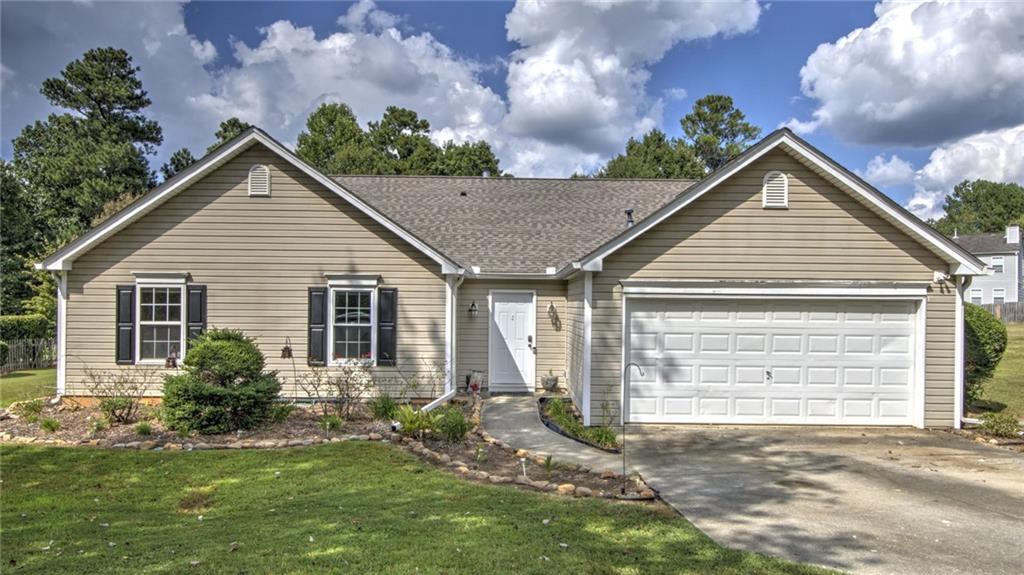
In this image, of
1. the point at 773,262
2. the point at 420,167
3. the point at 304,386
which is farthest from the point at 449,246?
the point at 420,167

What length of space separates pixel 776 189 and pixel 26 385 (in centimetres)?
1773

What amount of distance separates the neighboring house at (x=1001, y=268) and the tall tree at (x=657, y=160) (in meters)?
25.0

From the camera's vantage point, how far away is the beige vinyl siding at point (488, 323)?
1212cm

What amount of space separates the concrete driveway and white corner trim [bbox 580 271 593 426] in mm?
839

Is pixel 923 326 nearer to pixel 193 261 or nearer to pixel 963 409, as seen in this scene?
pixel 963 409

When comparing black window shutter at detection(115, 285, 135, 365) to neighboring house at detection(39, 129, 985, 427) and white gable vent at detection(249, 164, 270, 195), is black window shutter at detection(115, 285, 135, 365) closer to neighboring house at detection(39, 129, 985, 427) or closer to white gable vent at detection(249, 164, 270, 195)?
neighboring house at detection(39, 129, 985, 427)

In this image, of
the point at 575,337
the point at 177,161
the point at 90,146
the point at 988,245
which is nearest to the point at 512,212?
the point at 575,337

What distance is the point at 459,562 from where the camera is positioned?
4082 mm

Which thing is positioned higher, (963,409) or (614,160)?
(614,160)

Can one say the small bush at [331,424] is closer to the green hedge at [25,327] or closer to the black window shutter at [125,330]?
the black window shutter at [125,330]

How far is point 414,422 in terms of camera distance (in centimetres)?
810

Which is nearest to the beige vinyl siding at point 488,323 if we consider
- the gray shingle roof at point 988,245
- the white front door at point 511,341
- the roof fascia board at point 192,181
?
the white front door at point 511,341

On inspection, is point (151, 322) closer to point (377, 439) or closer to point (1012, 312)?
point (377, 439)

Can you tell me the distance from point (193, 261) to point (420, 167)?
2427cm
